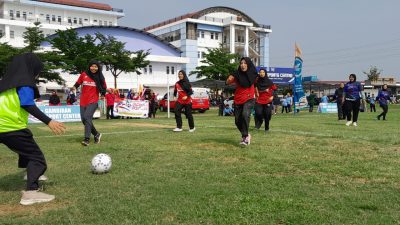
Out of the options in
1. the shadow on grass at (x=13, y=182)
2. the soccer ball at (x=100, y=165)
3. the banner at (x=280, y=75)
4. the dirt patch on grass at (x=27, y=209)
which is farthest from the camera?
the banner at (x=280, y=75)

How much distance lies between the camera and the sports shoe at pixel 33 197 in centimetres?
463

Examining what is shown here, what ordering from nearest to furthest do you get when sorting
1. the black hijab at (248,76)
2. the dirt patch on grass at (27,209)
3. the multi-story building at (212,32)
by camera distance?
the dirt patch on grass at (27,209) → the black hijab at (248,76) → the multi-story building at (212,32)

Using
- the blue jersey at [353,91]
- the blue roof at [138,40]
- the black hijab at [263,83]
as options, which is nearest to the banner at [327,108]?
the blue jersey at [353,91]

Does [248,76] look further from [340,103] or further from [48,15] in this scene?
[48,15]

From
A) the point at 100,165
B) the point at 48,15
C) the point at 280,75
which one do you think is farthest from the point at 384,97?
the point at 48,15

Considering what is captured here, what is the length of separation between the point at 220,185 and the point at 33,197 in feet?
7.34

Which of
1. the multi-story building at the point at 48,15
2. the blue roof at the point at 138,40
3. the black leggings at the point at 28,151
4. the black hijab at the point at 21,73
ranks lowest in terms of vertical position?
the black leggings at the point at 28,151

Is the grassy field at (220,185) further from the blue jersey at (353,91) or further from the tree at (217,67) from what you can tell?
the tree at (217,67)

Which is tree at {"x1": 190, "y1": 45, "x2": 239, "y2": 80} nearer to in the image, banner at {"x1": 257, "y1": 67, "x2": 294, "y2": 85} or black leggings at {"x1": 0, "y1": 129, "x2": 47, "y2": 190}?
banner at {"x1": 257, "y1": 67, "x2": 294, "y2": 85}

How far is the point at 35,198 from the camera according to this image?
4672mm

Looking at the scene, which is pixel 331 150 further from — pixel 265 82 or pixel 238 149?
pixel 265 82

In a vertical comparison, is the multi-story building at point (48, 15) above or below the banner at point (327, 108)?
above

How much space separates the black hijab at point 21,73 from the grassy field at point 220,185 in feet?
4.46

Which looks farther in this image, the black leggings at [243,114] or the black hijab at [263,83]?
the black hijab at [263,83]
